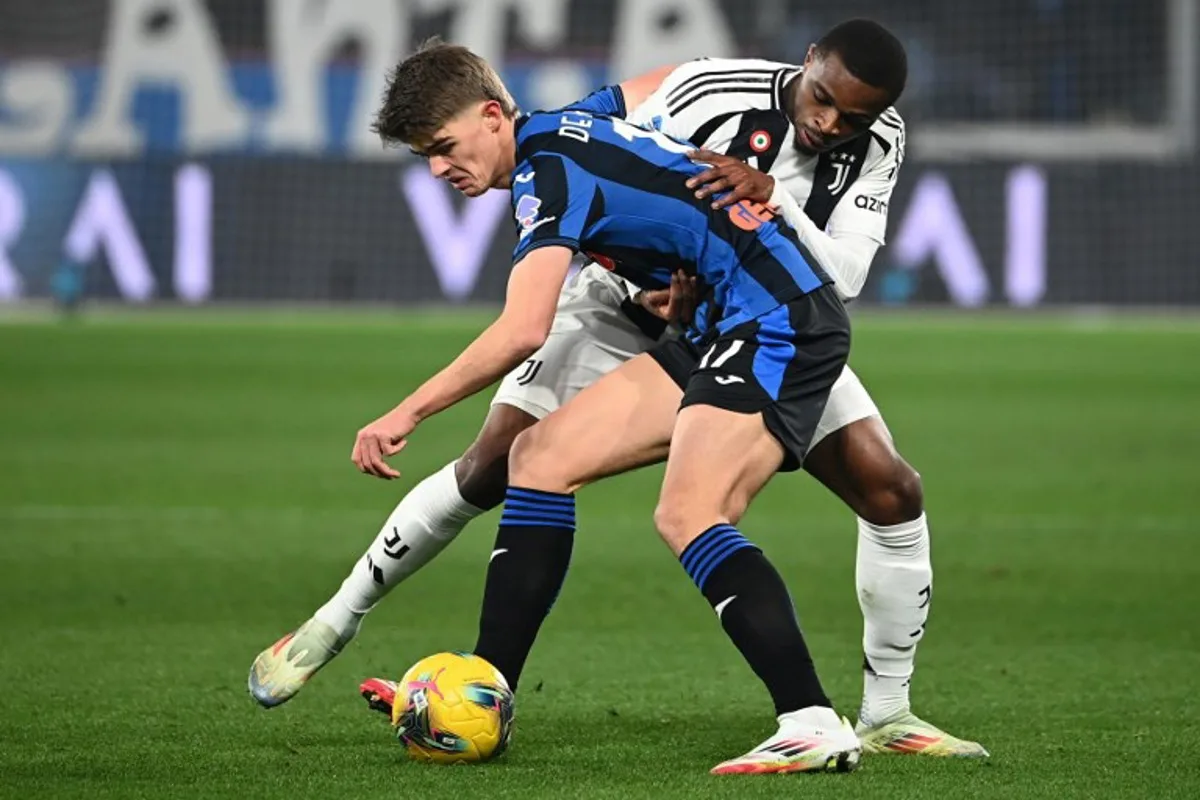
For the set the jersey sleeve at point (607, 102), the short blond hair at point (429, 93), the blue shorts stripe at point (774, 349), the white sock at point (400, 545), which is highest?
the short blond hair at point (429, 93)

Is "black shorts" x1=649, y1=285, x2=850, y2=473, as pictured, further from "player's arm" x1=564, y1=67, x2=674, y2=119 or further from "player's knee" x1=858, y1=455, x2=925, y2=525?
"player's arm" x1=564, y1=67, x2=674, y2=119

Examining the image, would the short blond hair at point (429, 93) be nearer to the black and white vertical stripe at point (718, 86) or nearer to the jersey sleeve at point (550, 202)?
the jersey sleeve at point (550, 202)

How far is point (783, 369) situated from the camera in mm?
4902

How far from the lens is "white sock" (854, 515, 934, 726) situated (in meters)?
5.39

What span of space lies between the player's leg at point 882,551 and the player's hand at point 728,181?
539mm

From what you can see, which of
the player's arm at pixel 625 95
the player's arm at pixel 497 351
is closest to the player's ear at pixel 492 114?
the player's arm at pixel 497 351

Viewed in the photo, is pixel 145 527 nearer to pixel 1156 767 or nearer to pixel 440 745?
pixel 440 745

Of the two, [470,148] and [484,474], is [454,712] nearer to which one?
[484,474]

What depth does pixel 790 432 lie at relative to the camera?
16.0 ft

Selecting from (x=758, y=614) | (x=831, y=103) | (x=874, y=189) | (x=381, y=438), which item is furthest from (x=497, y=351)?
(x=874, y=189)

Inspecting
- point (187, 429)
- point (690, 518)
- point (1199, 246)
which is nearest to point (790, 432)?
point (690, 518)

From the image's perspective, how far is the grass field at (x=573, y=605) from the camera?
4926 millimetres

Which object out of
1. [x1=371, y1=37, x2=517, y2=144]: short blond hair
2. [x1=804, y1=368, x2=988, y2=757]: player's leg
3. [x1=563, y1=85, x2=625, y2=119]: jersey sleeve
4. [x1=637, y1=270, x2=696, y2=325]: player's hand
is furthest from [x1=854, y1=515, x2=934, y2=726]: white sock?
[x1=371, y1=37, x2=517, y2=144]: short blond hair

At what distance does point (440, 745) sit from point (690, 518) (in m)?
0.78
